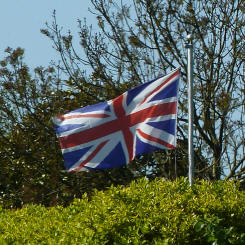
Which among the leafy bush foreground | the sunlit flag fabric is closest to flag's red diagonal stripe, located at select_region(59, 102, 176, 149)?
the sunlit flag fabric

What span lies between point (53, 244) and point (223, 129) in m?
7.08

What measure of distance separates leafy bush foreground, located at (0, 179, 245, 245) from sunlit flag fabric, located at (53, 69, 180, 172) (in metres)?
1.35

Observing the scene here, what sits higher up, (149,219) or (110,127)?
(110,127)

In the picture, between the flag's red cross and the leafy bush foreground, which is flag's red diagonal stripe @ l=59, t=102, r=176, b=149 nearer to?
the flag's red cross

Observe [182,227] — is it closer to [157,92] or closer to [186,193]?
[186,193]

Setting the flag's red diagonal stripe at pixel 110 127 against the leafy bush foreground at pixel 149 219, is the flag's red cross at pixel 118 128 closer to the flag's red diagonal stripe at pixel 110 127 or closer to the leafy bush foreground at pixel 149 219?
the flag's red diagonal stripe at pixel 110 127

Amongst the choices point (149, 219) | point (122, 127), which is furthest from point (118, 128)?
point (149, 219)

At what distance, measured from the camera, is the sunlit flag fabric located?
949cm

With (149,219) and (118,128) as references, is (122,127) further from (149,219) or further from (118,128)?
(149,219)

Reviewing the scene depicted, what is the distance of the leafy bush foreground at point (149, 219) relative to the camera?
6935 millimetres

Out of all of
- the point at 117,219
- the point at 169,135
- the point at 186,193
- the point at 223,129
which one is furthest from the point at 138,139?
the point at 223,129

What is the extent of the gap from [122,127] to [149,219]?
113 inches

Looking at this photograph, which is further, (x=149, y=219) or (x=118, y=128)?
(x=118, y=128)

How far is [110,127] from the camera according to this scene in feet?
32.0
